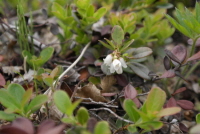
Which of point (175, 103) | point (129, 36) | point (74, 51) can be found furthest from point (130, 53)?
point (74, 51)

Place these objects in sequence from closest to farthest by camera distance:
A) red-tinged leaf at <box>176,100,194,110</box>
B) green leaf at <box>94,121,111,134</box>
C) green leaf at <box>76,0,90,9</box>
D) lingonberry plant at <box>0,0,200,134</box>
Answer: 1. green leaf at <box>94,121,111,134</box>
2. lingonberry plant at <box>0,0,200,134</box>
3. red-tinged leaf at <box>176,100,194,110</box>
4. green leaf at <box>76,0,90,9</box>

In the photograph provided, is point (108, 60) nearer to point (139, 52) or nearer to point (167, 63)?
point (139, 52)

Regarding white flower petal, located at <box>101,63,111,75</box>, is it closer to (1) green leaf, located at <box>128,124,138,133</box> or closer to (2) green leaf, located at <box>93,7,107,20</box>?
(2) green leaf, located at <box>93,7,107,20</box>

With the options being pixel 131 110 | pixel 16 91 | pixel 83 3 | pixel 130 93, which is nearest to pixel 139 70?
pixel 130 93

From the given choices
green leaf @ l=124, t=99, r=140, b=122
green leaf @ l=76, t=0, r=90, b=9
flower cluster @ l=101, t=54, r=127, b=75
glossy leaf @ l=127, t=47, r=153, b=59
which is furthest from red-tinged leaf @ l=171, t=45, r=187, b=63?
green leaf @ l=76, t=0, r=90, b=9

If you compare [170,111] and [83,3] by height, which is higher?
[83,3]

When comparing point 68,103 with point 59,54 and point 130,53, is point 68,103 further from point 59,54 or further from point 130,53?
point 59,54
